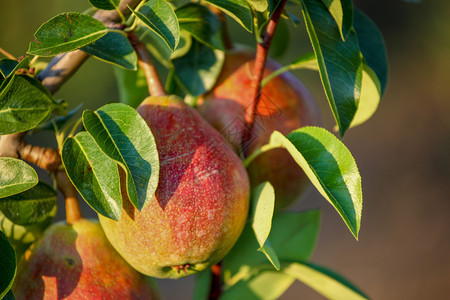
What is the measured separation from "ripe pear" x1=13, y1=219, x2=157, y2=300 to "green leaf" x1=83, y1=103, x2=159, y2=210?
0.53 ft

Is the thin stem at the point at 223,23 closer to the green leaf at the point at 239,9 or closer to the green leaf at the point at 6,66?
the green leaf at the point at 239,9

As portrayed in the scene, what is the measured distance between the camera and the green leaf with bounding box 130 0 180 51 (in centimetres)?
53

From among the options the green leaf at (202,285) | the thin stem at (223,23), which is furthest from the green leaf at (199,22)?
the green leaf at (202,285)

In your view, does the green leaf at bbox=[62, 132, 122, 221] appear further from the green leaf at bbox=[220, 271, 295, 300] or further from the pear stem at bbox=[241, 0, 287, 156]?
the green leaf at bbox=[220, 271, 295, 300]

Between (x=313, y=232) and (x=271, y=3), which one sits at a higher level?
(x=271, y=3)

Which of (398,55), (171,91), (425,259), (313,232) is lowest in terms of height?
(425,259)

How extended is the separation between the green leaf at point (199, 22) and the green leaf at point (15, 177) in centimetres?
25

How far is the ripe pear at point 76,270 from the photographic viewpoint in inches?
23.8

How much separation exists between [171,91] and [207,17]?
0.45ft

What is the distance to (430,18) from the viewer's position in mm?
3541

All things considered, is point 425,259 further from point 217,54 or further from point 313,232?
point 217,54

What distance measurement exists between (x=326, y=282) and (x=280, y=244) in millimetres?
→ 113

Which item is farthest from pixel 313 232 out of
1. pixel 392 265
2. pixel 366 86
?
pixel 392 265

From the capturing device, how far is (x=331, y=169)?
563 mm
